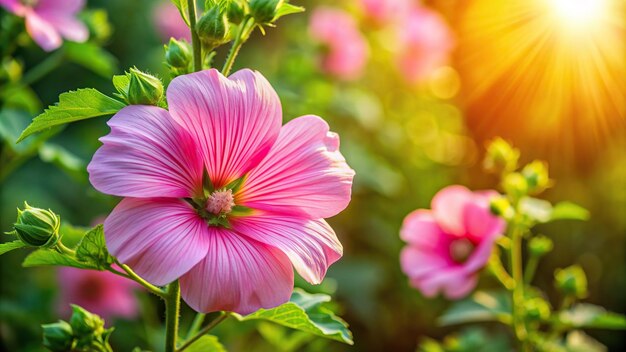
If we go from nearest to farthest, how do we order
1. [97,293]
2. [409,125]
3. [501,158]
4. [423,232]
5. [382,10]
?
1. [501,158]
2. [423,232]
3. [97,293]
4. [382,10]
5. [409,125]

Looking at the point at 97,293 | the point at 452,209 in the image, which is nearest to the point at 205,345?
the point at 452,209

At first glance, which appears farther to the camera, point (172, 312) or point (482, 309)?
point (482, 309)

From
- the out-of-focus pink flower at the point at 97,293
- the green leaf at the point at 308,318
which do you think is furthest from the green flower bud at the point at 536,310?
the out-of-focus pink flower at the point at 97,293

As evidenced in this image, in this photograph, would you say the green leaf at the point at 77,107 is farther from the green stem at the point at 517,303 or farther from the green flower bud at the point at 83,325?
the green stem at the point at 517,303

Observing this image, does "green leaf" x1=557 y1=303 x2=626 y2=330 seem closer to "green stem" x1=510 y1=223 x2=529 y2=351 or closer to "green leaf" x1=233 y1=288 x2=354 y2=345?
"green stem" x1=510 y1=223 x2=529 y2=351

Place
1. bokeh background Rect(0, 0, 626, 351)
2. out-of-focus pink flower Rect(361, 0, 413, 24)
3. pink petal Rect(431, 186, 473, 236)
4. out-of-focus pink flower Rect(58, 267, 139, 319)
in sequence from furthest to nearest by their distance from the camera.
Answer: out-of-focus pink flower Rect(361, 0, 413, 24), bokeh background Rect(0, 0, 626, 351), out-of-focus pink flower Rect(58, 267, 139, 319), pink petal Rect(431, 186, 473, 236)

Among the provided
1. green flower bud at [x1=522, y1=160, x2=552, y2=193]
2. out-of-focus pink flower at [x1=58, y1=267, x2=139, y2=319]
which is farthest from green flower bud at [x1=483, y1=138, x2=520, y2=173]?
out-of-focus pink flower at [x1=58, y1=267, x2=139, y2=319]

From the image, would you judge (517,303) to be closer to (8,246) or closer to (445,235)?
(445,235)

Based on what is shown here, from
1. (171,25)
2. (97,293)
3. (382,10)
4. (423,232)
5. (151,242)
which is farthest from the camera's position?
(171,25)
